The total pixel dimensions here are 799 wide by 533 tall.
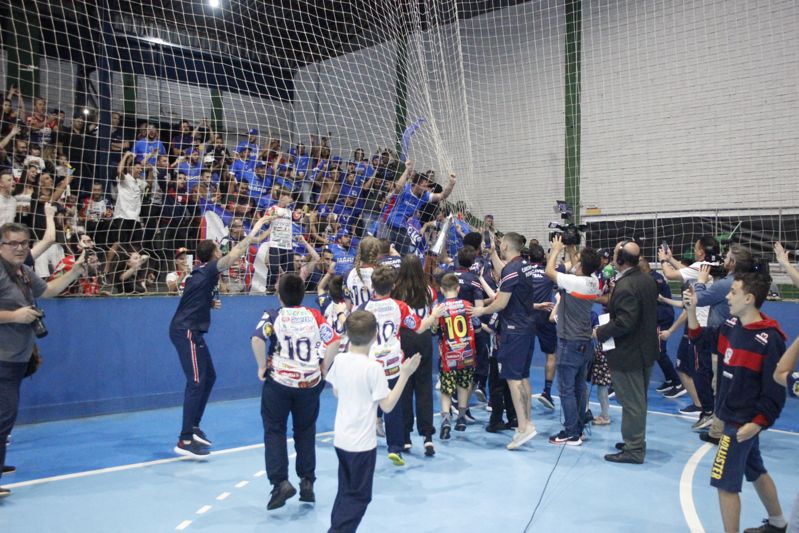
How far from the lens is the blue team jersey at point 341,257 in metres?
9.30

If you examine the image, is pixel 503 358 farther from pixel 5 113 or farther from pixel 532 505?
pixel 5 113

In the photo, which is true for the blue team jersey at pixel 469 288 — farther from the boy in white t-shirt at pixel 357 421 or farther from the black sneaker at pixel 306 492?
the boy in white t-shirt at pixel 357 421

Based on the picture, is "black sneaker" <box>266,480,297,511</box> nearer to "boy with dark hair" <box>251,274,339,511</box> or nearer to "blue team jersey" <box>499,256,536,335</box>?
"boy with dark hair" <box>251,274,339,511</box>

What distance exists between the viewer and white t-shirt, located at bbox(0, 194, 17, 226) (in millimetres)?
7082

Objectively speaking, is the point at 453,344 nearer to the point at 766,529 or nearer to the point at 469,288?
the point at 469,288

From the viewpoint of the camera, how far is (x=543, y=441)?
6.64 m

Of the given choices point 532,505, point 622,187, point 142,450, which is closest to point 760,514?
point 532,505

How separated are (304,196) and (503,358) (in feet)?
17.0

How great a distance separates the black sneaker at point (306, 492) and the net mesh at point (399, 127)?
3.89m

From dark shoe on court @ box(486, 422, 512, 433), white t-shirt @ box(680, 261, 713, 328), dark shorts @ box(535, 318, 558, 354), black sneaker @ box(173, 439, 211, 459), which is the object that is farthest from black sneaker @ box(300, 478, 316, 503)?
white t-shirt @ box(680, 261, 713, 328)

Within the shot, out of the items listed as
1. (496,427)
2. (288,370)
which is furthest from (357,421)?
(496,427)

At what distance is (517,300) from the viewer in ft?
21.2

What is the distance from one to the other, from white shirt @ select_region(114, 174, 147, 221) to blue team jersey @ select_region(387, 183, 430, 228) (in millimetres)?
3648

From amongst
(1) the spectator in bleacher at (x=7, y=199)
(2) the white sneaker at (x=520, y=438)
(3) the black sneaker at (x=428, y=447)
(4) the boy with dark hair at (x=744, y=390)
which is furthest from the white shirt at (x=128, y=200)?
(4) the boy with dark hair at (x=744, y=390)
